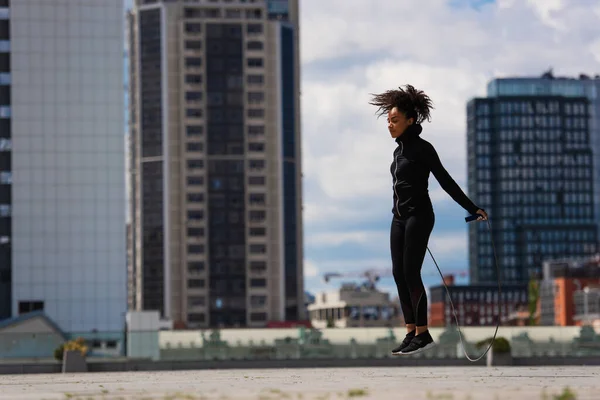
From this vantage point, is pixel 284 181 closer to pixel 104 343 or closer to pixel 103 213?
pixel 103 213

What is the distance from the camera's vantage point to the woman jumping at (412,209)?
1403 cm

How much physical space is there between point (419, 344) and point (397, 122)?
2.41 metres

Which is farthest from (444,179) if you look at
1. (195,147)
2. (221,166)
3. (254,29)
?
(195,147)

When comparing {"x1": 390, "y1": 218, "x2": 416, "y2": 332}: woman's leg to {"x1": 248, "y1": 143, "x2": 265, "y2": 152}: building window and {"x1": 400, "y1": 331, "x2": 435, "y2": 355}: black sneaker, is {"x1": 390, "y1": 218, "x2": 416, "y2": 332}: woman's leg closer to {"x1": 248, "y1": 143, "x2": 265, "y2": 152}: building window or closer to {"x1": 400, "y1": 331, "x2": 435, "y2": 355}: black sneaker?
{"x1": 400, "y1": 331, "x2": 435, "y2": 355}: black sneaker

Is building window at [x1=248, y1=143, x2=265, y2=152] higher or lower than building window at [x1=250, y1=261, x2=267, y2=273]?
above

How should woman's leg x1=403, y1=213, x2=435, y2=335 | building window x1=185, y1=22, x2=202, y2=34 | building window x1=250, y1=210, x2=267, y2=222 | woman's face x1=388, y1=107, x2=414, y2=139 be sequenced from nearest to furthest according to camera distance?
woman's leg x1=403, y1=213, x2=435, y2=335, woman's face x1=388, y1=107, x2=414, y2=139, building window x1=250, y1=210, x2=267, y2=222, building window x1=185, y1=22, x2=202, y2=34

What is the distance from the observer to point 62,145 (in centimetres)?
10944

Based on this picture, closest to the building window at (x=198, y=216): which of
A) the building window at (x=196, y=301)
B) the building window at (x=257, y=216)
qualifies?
the building window at (x=257, y=216)

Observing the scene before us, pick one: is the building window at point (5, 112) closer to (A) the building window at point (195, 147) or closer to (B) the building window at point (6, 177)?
(B) the building window at point (6, 177)

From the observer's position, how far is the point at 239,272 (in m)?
185

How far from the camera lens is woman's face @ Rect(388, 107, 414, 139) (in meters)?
14.5

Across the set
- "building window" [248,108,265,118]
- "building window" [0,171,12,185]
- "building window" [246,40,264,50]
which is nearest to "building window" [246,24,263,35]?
"building window" [246,40,264,50]

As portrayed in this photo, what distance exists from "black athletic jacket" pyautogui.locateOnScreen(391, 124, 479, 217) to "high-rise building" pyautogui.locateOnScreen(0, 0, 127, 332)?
312 feet

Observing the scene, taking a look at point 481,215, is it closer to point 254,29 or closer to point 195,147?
point 254,29
